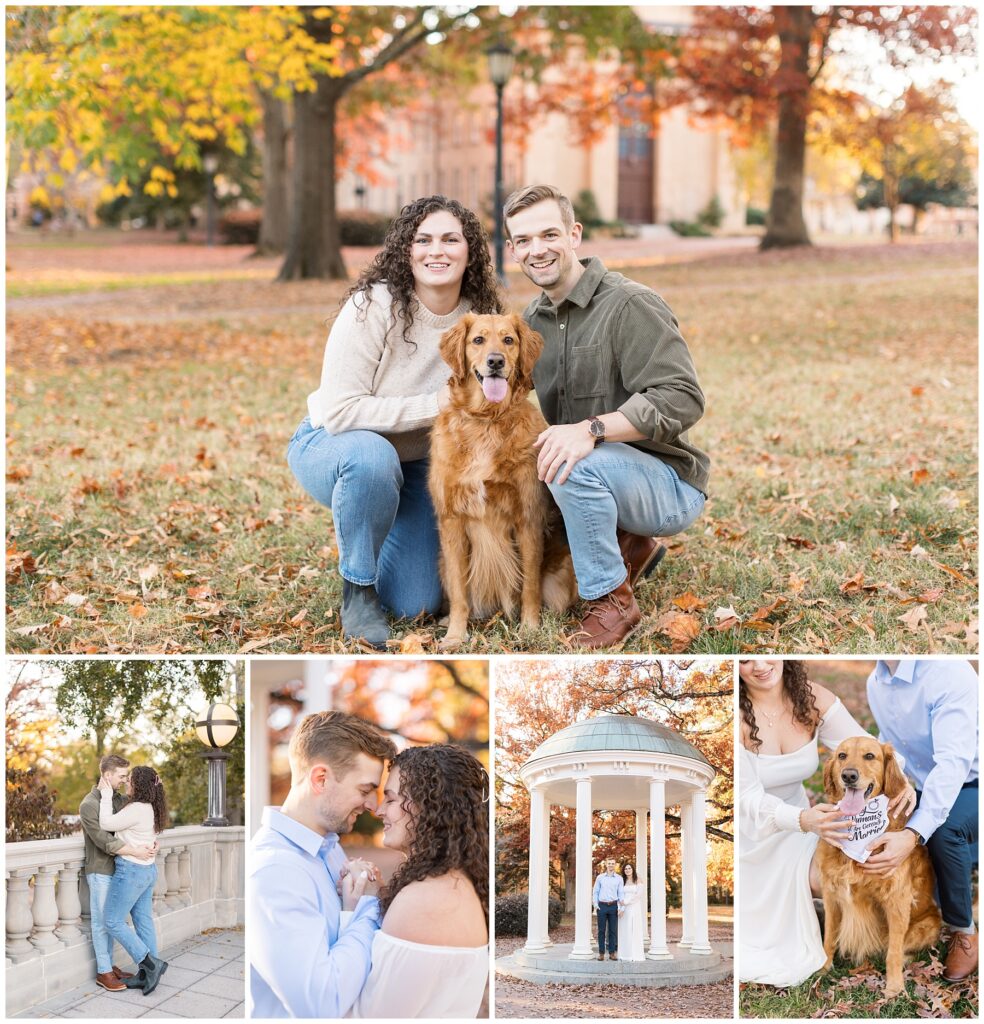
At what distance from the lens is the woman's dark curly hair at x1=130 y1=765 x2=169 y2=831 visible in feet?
9.53

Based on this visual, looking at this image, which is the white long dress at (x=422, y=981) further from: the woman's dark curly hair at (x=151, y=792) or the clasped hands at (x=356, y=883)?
the woman's dark curly hair at (x=151, y=792)

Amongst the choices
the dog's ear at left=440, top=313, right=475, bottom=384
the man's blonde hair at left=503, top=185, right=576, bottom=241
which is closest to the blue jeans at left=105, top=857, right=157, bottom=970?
the dog's ear at left=440, top=313, right=475, bottom=384

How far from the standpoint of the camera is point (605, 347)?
367cm

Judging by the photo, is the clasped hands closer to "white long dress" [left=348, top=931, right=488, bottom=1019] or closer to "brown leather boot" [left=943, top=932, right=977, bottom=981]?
"white long dress" [left=348, top=931, right=488, bottom=1019]

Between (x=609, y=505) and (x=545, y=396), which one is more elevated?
(x=545, y=396)

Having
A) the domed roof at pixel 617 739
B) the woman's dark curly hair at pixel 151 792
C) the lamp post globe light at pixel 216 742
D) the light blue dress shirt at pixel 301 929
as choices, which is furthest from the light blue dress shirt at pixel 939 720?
the woman's dark curly hair at pixel 151 792

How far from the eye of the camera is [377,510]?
371 centimetres

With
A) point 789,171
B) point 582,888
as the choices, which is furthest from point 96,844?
point 789,171

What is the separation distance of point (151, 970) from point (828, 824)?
1.94 m

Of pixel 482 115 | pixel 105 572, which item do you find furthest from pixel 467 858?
pixel 482 115

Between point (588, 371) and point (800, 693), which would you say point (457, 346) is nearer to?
point (588, 371)

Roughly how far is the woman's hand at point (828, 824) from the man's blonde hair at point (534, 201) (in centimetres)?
204

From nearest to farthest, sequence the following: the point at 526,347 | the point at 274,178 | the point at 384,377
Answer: the point at 526,347
the point at 384,377
the point at 274,178

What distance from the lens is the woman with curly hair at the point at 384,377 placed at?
12.0 ft
